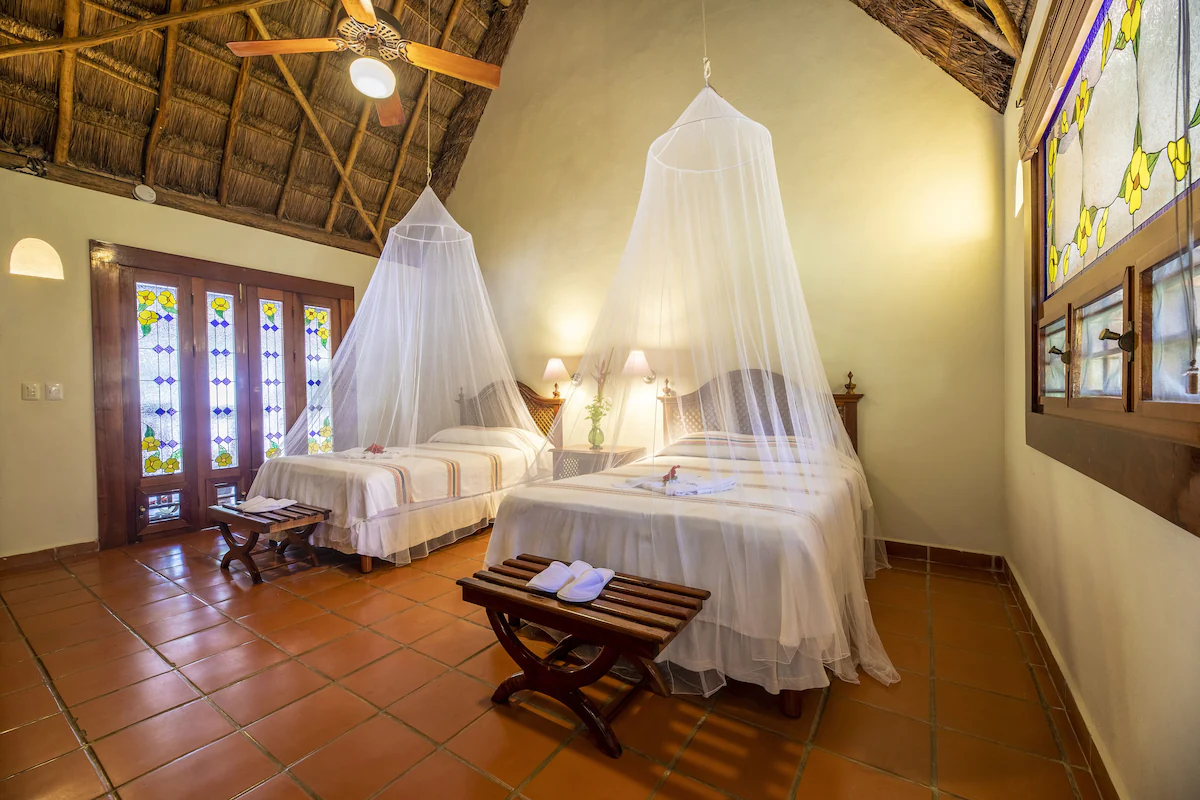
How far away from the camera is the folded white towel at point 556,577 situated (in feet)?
6.03

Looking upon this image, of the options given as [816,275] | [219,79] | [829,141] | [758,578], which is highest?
[219,79]

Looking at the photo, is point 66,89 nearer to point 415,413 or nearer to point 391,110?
point 391,110

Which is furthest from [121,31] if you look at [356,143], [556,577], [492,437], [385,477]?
[556,577]

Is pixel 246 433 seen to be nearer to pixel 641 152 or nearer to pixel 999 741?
pixel 641 152

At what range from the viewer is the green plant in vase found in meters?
2.56

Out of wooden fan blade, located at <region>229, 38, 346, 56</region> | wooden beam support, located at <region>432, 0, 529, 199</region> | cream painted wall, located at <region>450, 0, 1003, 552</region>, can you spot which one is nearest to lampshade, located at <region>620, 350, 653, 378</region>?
cream painted wall, located at <region>450, 0, 1003, 552</region>

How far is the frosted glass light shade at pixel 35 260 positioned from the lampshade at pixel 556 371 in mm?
3461

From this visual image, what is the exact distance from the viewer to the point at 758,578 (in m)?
1.80

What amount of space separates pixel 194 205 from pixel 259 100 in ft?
3.28

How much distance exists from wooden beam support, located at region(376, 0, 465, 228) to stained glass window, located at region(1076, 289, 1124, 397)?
4804 millimetres

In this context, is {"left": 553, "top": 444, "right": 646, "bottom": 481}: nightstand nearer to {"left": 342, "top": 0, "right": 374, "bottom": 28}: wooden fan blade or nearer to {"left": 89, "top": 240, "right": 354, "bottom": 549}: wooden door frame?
{"left": 342, "top": 0, "right": 374, "bottom": 28}: wooden fan blade

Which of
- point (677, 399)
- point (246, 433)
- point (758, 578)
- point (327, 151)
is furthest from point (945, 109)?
point (246, 433)

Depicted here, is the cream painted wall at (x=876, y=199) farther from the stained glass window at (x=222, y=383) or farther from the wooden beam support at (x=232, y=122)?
the stained glass window at (x=222, y=383)

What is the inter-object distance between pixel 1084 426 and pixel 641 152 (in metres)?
3.61
